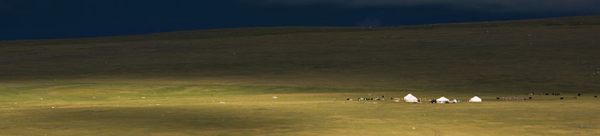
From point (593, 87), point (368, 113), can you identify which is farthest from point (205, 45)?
point (368, 113)

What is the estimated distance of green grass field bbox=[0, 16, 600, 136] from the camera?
2042cm

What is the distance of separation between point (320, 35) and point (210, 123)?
6268 cm

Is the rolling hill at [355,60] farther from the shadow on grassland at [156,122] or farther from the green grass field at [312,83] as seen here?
the shadow on grassland at [156,122]

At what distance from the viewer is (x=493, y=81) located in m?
46.6

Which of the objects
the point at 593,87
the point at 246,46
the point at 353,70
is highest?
the point at 246,46

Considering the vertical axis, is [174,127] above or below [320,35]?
below

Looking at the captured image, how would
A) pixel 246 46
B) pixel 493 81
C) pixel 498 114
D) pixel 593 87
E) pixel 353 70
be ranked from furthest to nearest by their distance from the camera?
pixel 246 46 < pixel 353 70 < pixel 493 81 < pixel 593 87 < pixel 498 114

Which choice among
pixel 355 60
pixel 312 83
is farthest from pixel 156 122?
pixel 355 60

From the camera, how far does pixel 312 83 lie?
150 feet

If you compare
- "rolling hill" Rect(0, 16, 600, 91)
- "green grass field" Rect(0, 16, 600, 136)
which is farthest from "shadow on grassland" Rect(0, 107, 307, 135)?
"rolling hill" Rect(0, 16, 600, 91)

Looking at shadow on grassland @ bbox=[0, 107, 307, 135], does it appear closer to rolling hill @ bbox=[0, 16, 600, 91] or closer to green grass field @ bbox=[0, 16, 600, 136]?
green grass field @ bbox=[0, 16, 600, 136]

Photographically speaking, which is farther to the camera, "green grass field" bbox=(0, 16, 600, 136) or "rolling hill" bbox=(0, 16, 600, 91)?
"rolling hill" bbox=(0, 16, 600, 91)

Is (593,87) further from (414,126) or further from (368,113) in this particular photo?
(414,126)

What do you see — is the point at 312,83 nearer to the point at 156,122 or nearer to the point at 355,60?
the point at 355,60
